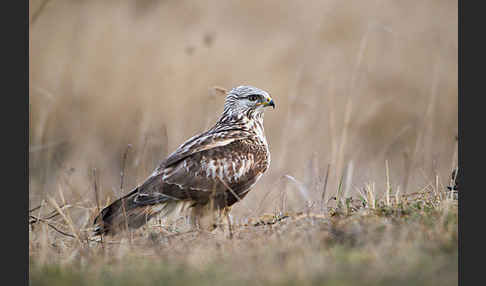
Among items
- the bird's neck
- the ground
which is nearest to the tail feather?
the ground

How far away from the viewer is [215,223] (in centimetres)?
478

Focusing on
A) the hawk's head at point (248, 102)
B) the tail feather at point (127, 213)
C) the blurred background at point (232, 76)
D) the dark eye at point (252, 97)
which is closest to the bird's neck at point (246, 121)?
the hawk's head at point (248, 102)

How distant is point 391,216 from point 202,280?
180 centimetres

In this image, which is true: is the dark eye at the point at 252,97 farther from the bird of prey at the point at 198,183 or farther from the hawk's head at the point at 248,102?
the bird of prey at the point at 198,183

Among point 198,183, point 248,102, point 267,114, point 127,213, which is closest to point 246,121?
point 248,102

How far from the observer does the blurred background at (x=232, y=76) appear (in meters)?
9.13

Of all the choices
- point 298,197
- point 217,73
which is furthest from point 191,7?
point 298,197

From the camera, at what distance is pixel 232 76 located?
1041cm

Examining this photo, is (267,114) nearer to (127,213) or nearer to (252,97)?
(252,97)

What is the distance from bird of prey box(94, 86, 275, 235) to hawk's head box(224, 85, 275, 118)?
1.71 ft

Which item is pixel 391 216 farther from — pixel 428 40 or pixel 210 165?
pixel 428 40

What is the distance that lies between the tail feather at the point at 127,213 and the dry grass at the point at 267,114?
0.14 metres

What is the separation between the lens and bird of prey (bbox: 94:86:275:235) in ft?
16.1

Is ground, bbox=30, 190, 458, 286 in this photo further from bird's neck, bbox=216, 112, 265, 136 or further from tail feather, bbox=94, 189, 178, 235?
bird's neck, bbox=216, 112, 265, 136
